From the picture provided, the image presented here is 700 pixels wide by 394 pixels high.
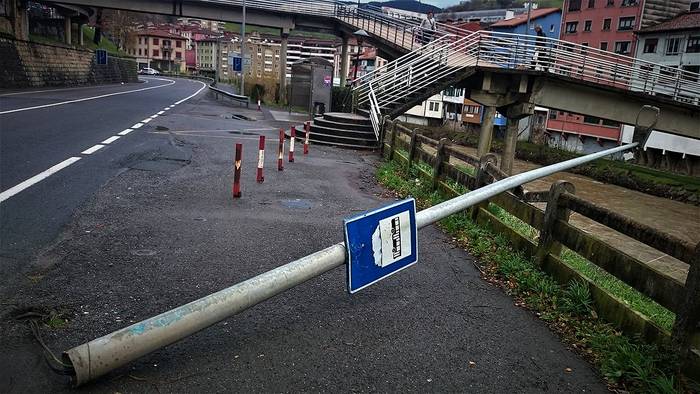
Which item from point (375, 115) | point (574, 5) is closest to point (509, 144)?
point (375, 115)

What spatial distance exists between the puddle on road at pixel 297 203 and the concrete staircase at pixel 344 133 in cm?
970

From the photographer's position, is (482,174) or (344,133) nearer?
(482,174)

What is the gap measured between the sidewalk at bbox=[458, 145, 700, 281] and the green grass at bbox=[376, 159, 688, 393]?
9.41m

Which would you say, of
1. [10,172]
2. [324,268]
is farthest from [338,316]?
[10,172]

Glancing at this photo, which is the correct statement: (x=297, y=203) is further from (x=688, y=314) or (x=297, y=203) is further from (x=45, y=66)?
(x=45, y=66)

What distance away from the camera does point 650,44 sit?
183ft

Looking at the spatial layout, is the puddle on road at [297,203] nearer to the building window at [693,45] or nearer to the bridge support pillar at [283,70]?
the bridge support pillar at [283,70]

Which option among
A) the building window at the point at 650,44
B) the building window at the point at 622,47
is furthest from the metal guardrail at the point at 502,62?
the building window at the point at 622,47

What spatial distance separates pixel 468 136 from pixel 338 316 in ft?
165

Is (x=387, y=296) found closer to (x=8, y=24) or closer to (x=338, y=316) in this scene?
(x=338, y=316)

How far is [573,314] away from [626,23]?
211ft

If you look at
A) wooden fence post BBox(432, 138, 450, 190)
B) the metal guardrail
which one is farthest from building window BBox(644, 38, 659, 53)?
wooden fence post BBox(432, 138, 450, 190)

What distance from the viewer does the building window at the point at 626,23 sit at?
193ft

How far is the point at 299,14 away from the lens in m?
46.3
